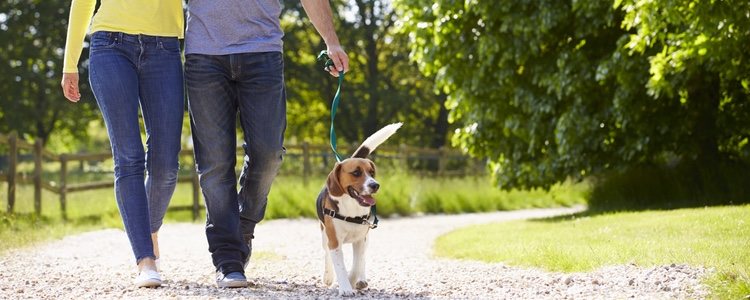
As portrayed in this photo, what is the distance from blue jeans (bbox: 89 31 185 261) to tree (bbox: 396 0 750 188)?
9102mm

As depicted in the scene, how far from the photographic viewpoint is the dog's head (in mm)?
5477

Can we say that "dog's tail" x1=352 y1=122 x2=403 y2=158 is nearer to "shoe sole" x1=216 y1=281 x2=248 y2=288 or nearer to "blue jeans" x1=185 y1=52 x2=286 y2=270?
"blue jeans" x1=185 y1=52 x2=286 y2=270

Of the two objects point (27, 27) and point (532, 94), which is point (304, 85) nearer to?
point (27, 27)

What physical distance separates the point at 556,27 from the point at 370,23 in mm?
25624

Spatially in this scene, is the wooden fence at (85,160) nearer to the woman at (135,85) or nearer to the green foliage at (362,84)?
the woman at (135,85)

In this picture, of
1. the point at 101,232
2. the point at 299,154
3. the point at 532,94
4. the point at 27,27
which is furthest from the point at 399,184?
the point at 27,27

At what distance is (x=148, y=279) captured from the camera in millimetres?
5426

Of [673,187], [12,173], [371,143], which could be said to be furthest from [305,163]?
[371,143]

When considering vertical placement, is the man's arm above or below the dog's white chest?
above

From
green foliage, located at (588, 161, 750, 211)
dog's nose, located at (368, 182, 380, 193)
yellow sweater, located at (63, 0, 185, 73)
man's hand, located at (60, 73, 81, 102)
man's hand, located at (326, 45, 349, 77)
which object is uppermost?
yellow sweater, located at (63, 0, 185, 73)

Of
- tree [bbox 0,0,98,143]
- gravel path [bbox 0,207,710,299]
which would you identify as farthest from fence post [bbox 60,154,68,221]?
tree [bbox 0,0,98,143]

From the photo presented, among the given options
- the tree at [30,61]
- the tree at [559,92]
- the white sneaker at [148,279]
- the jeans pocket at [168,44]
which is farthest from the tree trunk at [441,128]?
the white sneaker at [148,279]

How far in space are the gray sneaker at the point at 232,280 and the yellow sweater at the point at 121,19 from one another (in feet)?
4.47

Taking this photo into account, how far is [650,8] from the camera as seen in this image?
11109 millimetres
